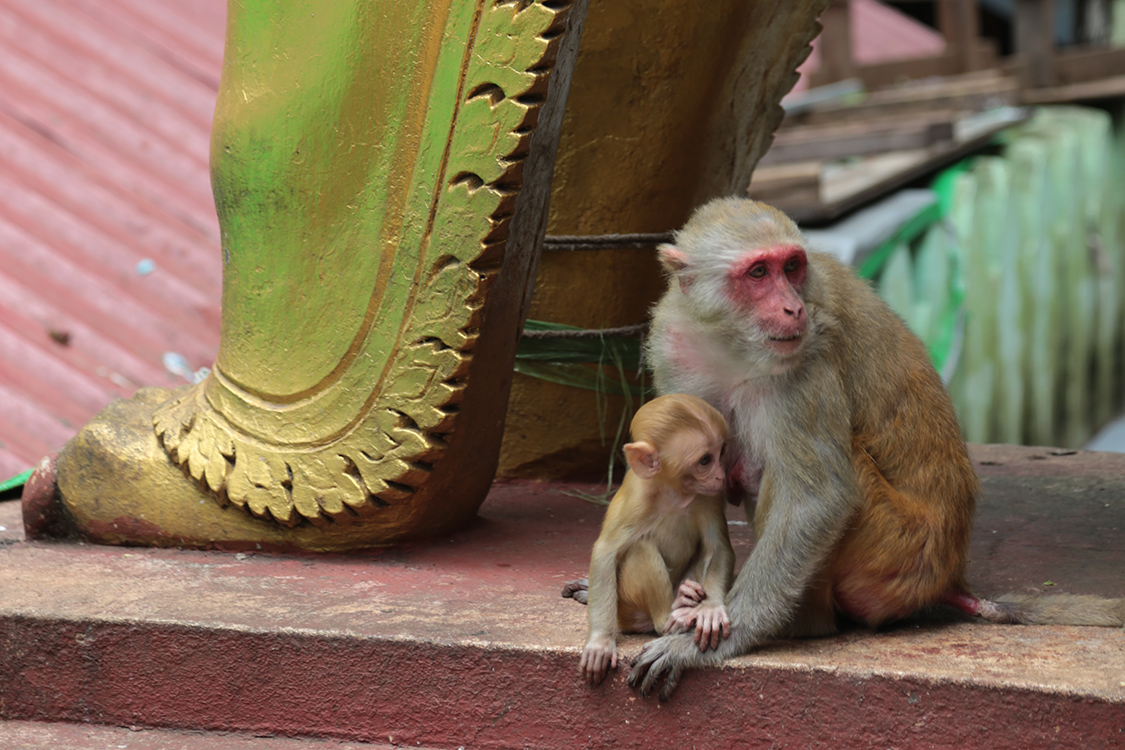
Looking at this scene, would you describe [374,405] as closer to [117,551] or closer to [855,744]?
[117,551]

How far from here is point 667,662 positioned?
96.7 inches

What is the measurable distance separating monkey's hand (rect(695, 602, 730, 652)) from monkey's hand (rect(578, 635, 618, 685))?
17 cm

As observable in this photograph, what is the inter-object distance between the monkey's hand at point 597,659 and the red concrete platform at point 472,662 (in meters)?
0.04

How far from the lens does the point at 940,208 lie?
6711mm

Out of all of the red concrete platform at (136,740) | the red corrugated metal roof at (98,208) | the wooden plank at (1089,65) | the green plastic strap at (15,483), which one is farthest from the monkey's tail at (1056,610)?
the wooden plank at (1089,65)

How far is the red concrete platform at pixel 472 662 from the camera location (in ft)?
7.72

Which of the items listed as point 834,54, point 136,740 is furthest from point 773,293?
point 834,54

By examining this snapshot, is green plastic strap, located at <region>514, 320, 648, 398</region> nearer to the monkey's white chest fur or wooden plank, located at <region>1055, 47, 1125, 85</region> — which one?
the monkey's white chest fur

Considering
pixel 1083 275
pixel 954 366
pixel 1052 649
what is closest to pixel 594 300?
pixel 1052 649

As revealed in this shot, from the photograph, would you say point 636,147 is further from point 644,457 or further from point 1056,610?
point 1056,610

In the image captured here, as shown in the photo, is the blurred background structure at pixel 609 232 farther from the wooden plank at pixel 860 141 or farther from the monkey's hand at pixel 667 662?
the monkey's hand at pixel 667 662

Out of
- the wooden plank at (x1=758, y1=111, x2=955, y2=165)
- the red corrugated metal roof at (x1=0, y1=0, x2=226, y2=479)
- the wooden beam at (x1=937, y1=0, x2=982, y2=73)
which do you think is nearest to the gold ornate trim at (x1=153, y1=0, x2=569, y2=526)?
the red corrugated metal roof at (x1=0, y1=0, x2=226, y2=479)

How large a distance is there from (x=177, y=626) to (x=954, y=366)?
16.0 ft

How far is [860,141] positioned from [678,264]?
559cm
